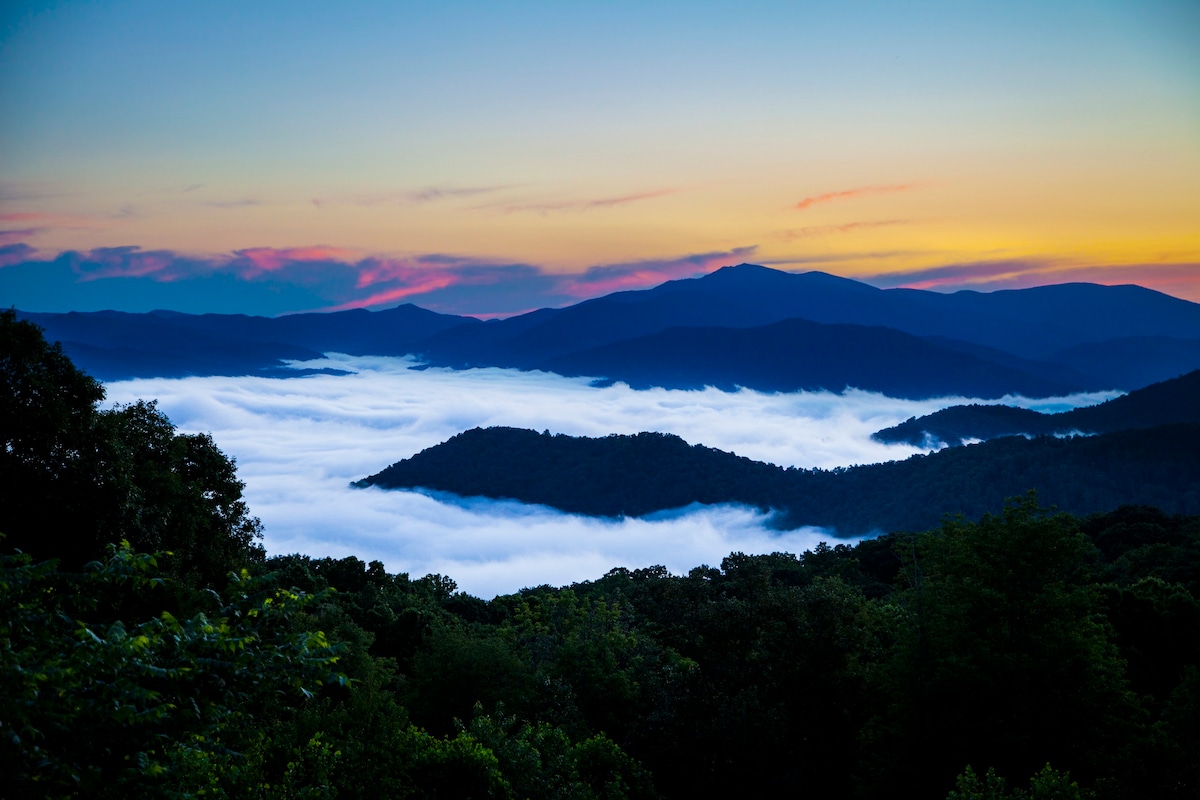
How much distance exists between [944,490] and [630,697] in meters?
94.3

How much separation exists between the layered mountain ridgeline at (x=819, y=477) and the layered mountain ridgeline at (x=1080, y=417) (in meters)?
20.0

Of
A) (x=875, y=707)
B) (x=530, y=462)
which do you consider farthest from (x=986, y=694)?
(x=530, y=462)

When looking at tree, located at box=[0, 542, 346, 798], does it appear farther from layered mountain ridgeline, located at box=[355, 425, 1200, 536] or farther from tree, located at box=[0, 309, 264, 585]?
layered mountain ridgeline, located at box=[355, 425, 1200, 536]

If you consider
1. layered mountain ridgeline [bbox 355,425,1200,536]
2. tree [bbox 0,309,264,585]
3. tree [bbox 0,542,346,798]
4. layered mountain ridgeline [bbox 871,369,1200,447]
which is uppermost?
tree [bbox 0,309,264,585]

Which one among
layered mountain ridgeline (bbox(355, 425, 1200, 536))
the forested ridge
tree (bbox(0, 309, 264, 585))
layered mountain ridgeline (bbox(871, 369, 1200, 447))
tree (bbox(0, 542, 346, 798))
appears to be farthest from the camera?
layered mountain ridgeline (bbox(871, 369, 1200, 447))

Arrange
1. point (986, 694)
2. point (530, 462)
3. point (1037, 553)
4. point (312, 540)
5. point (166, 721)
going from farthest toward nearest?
point (530, 462) → point (312, 540) → point (1037, 553) → point (986, 694) → point (166, 721)

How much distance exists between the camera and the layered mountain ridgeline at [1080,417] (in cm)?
13912

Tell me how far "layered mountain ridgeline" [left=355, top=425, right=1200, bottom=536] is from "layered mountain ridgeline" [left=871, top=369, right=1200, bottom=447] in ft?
65.7

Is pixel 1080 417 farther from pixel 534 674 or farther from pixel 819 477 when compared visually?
pixel 534 674

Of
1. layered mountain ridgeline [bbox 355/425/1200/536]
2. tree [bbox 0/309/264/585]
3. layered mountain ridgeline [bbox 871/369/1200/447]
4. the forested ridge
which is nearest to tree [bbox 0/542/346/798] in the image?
the forested ridge

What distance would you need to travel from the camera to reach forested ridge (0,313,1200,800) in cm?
764

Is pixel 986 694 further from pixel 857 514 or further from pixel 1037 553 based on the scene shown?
pixel 857 514

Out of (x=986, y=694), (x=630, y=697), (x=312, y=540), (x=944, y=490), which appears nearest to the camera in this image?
(x=986, y=694)

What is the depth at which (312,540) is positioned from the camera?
120m
